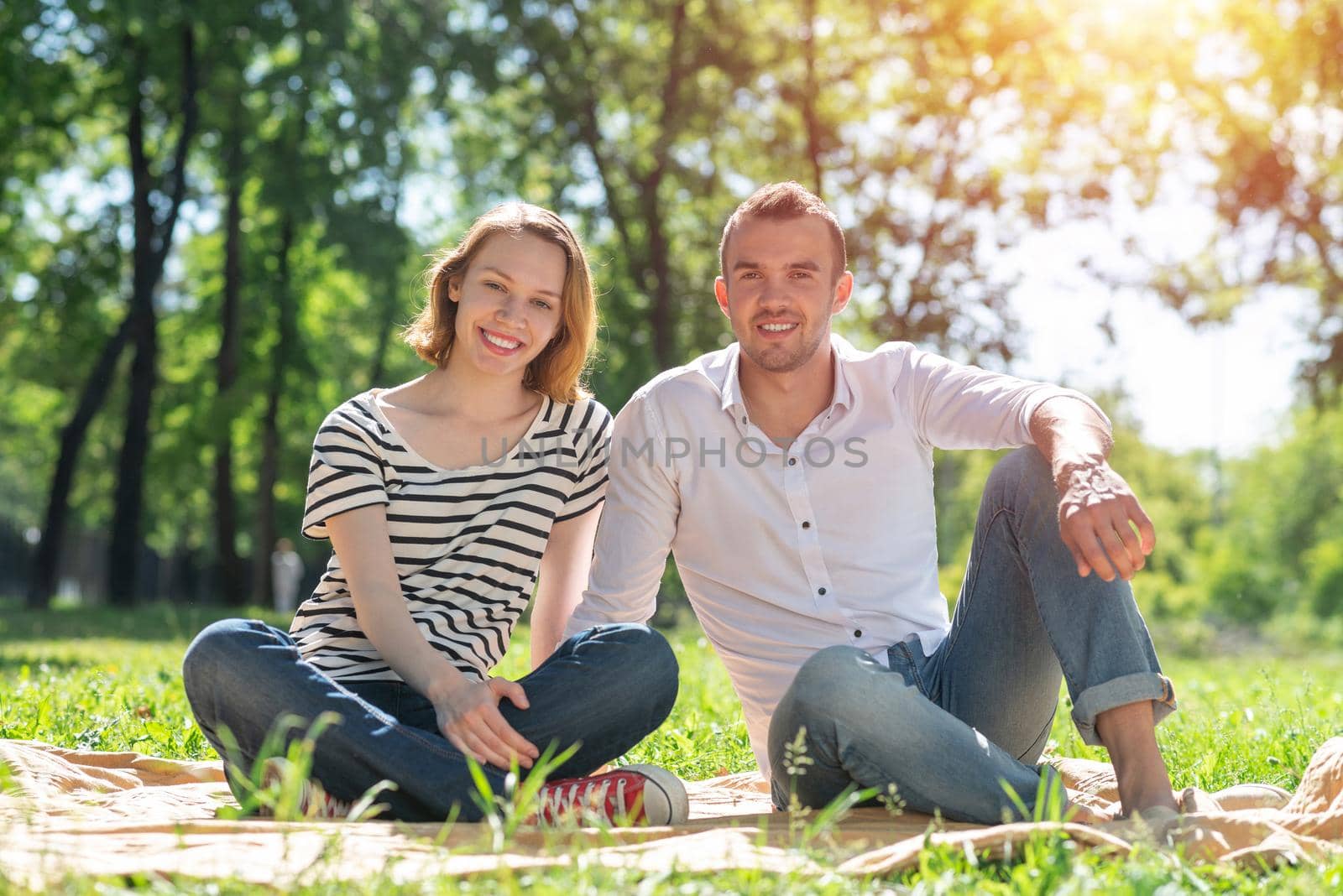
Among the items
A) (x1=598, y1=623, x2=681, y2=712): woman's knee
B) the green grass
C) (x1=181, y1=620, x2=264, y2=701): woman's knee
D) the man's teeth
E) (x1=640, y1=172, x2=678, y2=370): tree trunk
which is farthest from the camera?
(x1=640, y1=172, x2=678, y2=370): tree trunk

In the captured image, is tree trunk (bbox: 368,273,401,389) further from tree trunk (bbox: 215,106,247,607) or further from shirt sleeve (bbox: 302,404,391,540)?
shirt sleeve (bbox: 302,404,391,540)

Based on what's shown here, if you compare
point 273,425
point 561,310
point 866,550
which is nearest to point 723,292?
point 561,310

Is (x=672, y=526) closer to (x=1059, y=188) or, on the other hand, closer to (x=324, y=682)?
(x=324, y=682)

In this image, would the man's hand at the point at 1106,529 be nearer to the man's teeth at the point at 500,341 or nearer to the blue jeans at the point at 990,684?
the blue jeans at the point at 990,684

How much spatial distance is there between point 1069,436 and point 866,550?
0.68m

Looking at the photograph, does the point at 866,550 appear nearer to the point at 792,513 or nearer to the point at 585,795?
the point at 792,513

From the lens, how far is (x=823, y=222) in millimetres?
3789

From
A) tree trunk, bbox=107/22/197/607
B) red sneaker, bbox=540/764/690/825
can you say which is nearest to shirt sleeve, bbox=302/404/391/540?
red sneaker, bbox=540/764/690/825

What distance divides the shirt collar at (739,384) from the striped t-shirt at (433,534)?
54cm

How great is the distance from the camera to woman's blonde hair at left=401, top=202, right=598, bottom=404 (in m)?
3.79

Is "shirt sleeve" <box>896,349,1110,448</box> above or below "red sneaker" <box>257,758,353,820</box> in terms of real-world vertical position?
above

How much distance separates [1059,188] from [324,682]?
688 inches

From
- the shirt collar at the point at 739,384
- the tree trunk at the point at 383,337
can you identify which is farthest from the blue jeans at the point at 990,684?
the tree trunk at the point at 383,337

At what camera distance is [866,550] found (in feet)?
11.6
